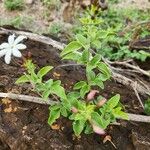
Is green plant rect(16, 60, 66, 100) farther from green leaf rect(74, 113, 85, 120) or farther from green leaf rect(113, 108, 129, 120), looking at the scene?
green leaf rect(113, 108, 129, 120)

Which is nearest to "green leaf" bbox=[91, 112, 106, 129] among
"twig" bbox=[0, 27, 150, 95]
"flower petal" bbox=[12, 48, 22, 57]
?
"flower petal" bbox=[12, 48, 22, 57]

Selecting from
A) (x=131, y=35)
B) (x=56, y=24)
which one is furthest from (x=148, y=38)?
(x=56, y=24)

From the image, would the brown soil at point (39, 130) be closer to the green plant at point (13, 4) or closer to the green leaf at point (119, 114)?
the green leaf at point (119, 114)

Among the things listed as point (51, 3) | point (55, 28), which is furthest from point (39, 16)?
point (55, 28)

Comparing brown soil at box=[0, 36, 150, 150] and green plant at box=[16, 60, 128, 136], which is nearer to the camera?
green plant at box=[16, 60, 128, 136]

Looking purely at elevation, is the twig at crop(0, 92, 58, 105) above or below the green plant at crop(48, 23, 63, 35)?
above

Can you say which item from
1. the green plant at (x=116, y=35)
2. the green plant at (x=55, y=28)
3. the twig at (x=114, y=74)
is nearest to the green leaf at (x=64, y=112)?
the green plant at (x=116, y=35)

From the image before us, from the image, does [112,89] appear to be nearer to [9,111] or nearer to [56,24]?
[9,111]

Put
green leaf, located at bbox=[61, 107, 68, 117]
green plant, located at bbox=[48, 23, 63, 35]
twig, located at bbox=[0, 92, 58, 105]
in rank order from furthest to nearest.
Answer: green plant, located at bbox=[48, 23, 63, 35] < twig, located at bbox=[0, 92, 58, 105] < green leaf, located at bbox=[61, 107, 68, 117]

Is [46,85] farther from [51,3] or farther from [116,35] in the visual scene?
[51,3]
